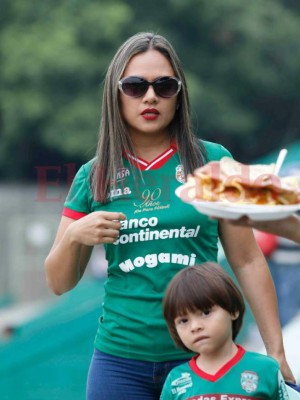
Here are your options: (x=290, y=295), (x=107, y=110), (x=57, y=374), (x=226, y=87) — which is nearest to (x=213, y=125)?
(x=226, y=87)

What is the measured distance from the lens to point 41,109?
833 inches

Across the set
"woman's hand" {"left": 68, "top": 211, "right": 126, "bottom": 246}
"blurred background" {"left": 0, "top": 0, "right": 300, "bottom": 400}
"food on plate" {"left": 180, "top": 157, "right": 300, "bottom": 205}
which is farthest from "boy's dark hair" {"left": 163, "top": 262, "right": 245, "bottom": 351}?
"blurred background" {"left": 0, "top": 0, "right": 300, "bottom": 400}

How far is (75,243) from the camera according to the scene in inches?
140

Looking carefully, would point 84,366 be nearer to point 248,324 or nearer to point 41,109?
point 248,324

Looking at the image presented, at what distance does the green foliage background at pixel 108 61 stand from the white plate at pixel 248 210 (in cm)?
1684

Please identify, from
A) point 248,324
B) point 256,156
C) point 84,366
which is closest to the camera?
point 84,366

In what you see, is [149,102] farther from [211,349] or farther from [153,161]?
[211,349]

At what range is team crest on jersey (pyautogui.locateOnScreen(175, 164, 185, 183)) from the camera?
12.0 ft

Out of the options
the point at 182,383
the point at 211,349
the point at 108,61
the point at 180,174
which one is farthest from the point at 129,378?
the point at 108,61

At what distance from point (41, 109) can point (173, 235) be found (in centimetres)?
1778

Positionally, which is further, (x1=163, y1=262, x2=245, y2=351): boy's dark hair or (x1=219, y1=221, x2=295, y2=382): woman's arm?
(x1=219, y1=221, x2=295, y2=382): woman's arm

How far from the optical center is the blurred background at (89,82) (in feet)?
66.2

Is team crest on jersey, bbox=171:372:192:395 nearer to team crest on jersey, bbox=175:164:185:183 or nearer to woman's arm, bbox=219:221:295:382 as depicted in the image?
woman's arm, bbox=219:221:295:382

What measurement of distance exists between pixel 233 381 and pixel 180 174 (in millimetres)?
699
